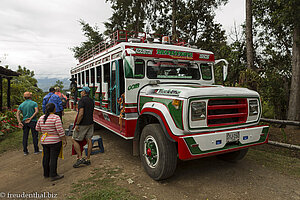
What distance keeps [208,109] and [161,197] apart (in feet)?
5.26

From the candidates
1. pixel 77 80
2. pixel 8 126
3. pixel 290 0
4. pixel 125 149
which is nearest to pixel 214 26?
pixel 290 0

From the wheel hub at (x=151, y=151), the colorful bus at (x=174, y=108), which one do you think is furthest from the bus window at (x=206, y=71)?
the wheel hub at (x=151, y=151)

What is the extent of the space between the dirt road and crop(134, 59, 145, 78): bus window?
6.75 feet

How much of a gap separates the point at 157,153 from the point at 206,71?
2860 mm

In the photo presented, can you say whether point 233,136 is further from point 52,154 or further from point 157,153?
point 52,154

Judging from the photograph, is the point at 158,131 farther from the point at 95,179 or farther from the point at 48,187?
the point at 48,187

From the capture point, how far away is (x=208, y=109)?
3180 millimetres

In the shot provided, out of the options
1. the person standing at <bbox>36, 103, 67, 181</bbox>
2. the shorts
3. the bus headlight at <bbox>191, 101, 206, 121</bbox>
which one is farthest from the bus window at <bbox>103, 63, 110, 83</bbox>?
the bus headlight at <bbox>191, 101, 206, 121</bbox>

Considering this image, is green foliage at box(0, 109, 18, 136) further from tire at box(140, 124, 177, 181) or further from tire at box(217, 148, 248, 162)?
tire at box(217, 148, 248, 162)

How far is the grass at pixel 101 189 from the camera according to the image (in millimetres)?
2973

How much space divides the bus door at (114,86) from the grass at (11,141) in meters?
3.63

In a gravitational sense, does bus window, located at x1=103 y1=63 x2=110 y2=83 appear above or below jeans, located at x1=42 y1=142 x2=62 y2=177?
above

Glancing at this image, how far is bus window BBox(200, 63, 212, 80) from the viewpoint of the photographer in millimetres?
5129

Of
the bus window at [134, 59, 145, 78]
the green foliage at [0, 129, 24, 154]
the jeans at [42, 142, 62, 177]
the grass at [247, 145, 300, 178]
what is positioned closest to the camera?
the jeans at [42, 142, 62, 177]
